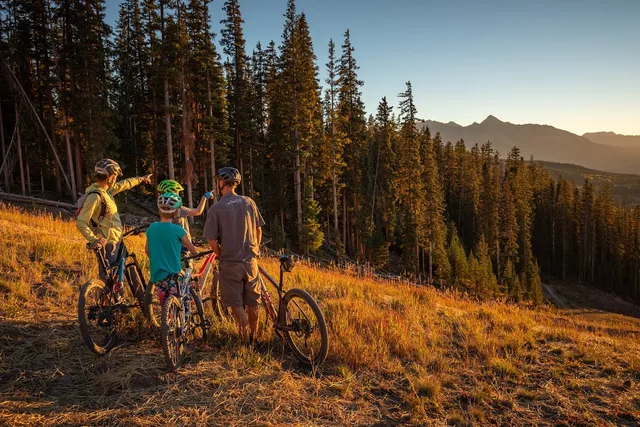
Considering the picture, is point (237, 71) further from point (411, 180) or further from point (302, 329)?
point (302, 329)

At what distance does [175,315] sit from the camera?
14.8 ft

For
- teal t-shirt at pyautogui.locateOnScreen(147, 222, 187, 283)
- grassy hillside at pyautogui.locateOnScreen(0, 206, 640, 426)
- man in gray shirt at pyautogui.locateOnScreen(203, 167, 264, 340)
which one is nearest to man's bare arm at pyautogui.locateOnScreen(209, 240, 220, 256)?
man in gray shirt at pyautogui.locateOnScreen(203, 167, 264, 340)

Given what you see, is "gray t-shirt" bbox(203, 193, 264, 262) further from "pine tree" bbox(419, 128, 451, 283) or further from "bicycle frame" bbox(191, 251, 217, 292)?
"pine tree" bbox(419, 128, 451, 283)

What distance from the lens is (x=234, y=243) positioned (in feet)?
15.8

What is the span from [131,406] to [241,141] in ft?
125

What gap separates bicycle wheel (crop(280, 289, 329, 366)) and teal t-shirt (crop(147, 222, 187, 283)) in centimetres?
158

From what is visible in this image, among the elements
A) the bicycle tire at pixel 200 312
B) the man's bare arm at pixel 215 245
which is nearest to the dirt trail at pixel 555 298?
the bicycle tire at pixel 200 312

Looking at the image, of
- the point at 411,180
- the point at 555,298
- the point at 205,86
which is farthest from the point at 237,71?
the point at 555,298

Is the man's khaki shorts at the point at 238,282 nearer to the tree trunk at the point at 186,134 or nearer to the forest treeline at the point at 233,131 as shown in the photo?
the forest treeline at the point at 233,131

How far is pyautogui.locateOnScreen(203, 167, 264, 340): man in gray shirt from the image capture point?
4805 millimetres

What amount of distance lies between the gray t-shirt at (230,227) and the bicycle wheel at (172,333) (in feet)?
2.80

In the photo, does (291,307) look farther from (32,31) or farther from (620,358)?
(32,31)

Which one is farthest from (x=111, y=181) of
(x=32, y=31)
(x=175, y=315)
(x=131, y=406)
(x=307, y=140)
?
(x=32, y=31)

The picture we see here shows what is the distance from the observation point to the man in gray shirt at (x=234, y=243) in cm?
480
